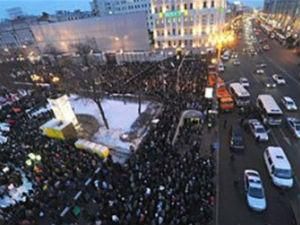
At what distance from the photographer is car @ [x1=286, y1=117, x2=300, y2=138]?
63.5 ft

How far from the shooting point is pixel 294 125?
1989cm

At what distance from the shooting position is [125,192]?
14.6 m

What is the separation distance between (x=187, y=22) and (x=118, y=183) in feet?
129

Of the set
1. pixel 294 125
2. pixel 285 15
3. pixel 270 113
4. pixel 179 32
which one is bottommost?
pixel 285 15

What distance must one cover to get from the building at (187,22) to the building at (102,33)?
6.12 meters

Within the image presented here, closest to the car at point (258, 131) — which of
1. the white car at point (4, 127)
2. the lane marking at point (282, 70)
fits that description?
the lane marking at point (282, 70)

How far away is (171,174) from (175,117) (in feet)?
24.1

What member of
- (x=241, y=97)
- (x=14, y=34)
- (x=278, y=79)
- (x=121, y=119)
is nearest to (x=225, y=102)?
(x=241, y=97)

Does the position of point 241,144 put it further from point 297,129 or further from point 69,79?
point 69,79

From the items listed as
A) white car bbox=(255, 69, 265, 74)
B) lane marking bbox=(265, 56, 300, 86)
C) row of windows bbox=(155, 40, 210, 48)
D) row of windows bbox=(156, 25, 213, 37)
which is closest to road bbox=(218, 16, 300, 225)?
lane marking bbox=(265, 56, 300, 86)

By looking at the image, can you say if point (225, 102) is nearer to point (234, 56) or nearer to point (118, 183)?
point (118, 183)

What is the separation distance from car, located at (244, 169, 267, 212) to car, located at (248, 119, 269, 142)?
16.0 ft

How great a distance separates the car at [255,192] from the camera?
13.5m

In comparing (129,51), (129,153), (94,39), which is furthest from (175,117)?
(94,39)
